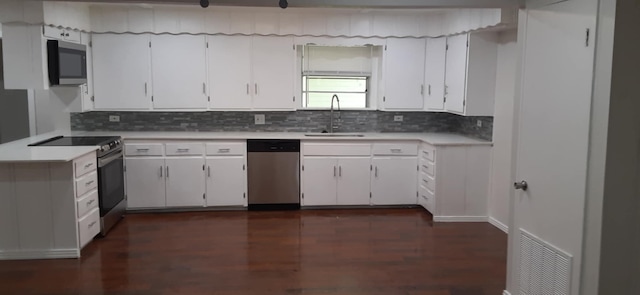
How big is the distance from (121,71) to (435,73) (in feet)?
11.9

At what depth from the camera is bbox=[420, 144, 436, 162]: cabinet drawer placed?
18.2 feet

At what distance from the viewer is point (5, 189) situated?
4.24m

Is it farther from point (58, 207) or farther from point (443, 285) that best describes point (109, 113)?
point (443, 285)

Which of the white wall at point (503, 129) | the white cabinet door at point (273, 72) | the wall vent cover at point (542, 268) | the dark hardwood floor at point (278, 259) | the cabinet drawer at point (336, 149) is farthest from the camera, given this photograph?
the white cabinet door at point (273, 72)

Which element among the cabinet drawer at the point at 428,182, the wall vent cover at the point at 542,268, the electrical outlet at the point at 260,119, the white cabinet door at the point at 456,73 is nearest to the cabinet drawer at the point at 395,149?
the cabinet drawer at the point at 428,182

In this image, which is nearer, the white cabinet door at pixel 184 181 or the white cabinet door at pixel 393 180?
the white cabinet door at pixel 184 181

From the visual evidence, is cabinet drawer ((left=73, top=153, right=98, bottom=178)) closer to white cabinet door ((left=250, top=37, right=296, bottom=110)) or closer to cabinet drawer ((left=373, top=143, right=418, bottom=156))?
white cabinet door ((left=250, top=37, right=296, bottom=110))

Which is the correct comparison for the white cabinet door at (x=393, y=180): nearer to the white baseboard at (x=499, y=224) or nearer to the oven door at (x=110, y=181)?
the white baseboard at (x=499, y=224)

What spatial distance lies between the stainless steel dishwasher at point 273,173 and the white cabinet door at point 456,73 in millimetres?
1803

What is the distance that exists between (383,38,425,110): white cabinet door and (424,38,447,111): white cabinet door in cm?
7

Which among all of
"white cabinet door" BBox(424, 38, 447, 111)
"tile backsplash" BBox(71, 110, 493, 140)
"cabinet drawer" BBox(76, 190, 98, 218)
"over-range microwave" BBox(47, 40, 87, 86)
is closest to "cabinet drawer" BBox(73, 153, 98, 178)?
"cabinet drawer" BBox(76, 190, 98, 218)

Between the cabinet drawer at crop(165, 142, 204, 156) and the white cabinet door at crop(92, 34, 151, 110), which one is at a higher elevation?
the white cabinet door at crop(92, 34, 151, 110)

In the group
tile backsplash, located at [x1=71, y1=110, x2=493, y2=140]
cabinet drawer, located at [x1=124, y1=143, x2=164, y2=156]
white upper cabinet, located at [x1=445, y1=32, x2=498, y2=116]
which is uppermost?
white upper cabinet, located at [x1=445, y1=32, x2=498, y2=116]

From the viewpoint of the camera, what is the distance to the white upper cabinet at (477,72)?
17.5ft
